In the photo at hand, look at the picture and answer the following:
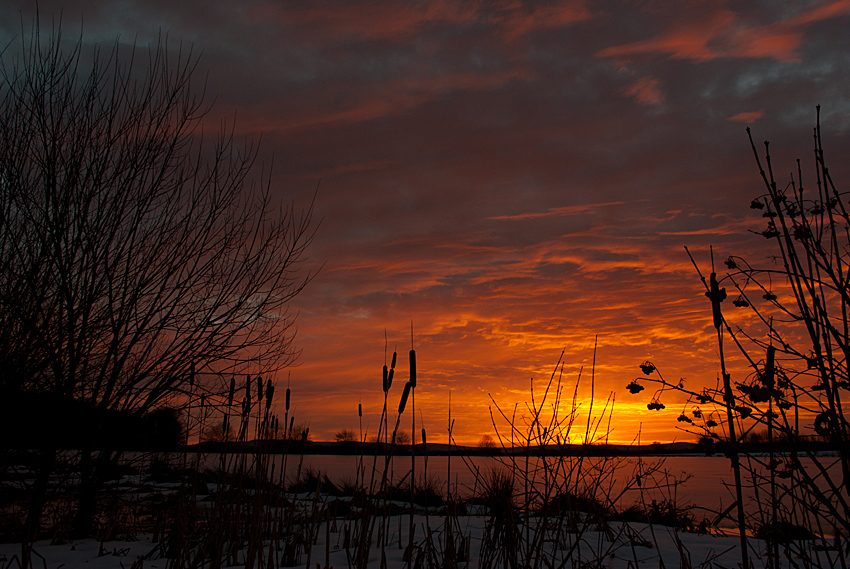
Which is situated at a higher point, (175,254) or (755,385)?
(175,254)

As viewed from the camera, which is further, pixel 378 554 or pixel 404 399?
pixel 378 554

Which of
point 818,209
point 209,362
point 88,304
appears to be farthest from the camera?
point 209,362

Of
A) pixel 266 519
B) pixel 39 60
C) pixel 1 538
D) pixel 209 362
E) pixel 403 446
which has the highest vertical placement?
pixel 39 60

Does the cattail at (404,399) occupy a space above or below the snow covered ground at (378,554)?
above

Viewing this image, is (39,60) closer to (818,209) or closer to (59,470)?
(59,470)

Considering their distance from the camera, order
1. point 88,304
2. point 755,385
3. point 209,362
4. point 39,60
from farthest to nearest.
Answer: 1. point 209,362
2. point 39,60
3. point 88,304
4. point 755,385

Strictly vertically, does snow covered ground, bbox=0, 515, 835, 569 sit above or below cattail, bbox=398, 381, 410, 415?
below

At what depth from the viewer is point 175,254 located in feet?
20.3

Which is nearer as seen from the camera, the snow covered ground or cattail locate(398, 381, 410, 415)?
cattail locate(398, 381, 410, 415)

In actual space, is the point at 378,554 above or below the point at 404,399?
below

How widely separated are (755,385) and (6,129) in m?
7.02

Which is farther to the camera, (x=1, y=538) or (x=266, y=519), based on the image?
(x=1, y=538)

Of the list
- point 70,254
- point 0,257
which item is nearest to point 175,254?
point 70,254

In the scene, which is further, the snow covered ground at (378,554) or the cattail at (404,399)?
the snow covered ground at (378,554)
